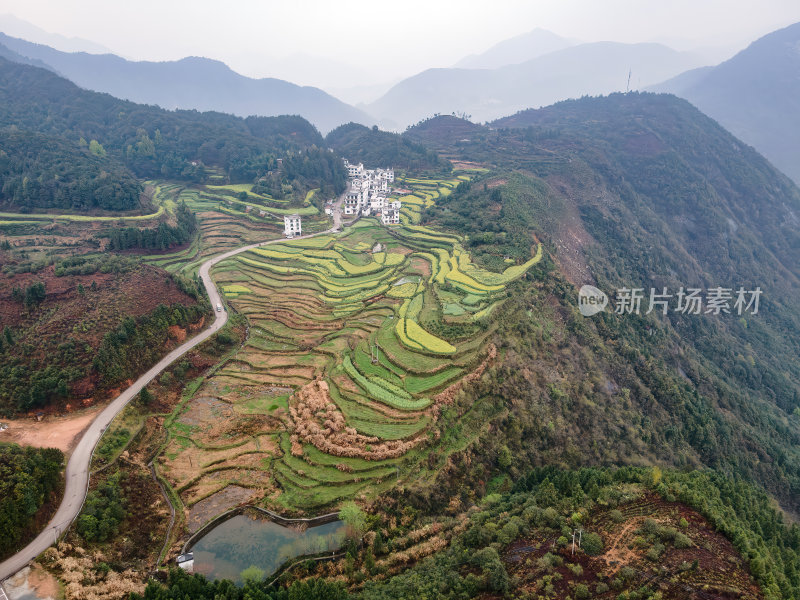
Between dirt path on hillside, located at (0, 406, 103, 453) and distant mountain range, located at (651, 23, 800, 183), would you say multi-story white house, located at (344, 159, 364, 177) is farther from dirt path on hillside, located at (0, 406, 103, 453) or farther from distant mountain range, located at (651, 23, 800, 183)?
distant mountain range, located at (651, 23, 800, 183)

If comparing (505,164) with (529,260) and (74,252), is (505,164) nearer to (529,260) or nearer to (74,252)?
(529,260)

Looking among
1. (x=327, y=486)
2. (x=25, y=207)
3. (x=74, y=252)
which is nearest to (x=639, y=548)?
(x=327, y=486)

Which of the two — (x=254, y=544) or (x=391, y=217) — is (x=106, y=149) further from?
(x=254, y=544)

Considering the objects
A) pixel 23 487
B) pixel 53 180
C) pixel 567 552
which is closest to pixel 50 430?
pixel 23 487

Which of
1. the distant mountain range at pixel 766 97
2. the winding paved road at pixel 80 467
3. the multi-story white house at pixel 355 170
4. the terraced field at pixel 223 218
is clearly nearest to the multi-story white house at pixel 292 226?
the terraced field at pixel 223 218

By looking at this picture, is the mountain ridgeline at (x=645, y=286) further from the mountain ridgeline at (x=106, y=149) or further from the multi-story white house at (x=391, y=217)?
the mountain ridgeline at (x=106, y=149)

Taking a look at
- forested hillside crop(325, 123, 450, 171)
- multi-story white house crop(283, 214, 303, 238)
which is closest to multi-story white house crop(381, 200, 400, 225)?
multi-story white house crop(283, 214, 303, 238)

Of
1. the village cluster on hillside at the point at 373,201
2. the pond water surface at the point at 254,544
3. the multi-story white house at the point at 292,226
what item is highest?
the village cluster on hillside at the point at 373,201
